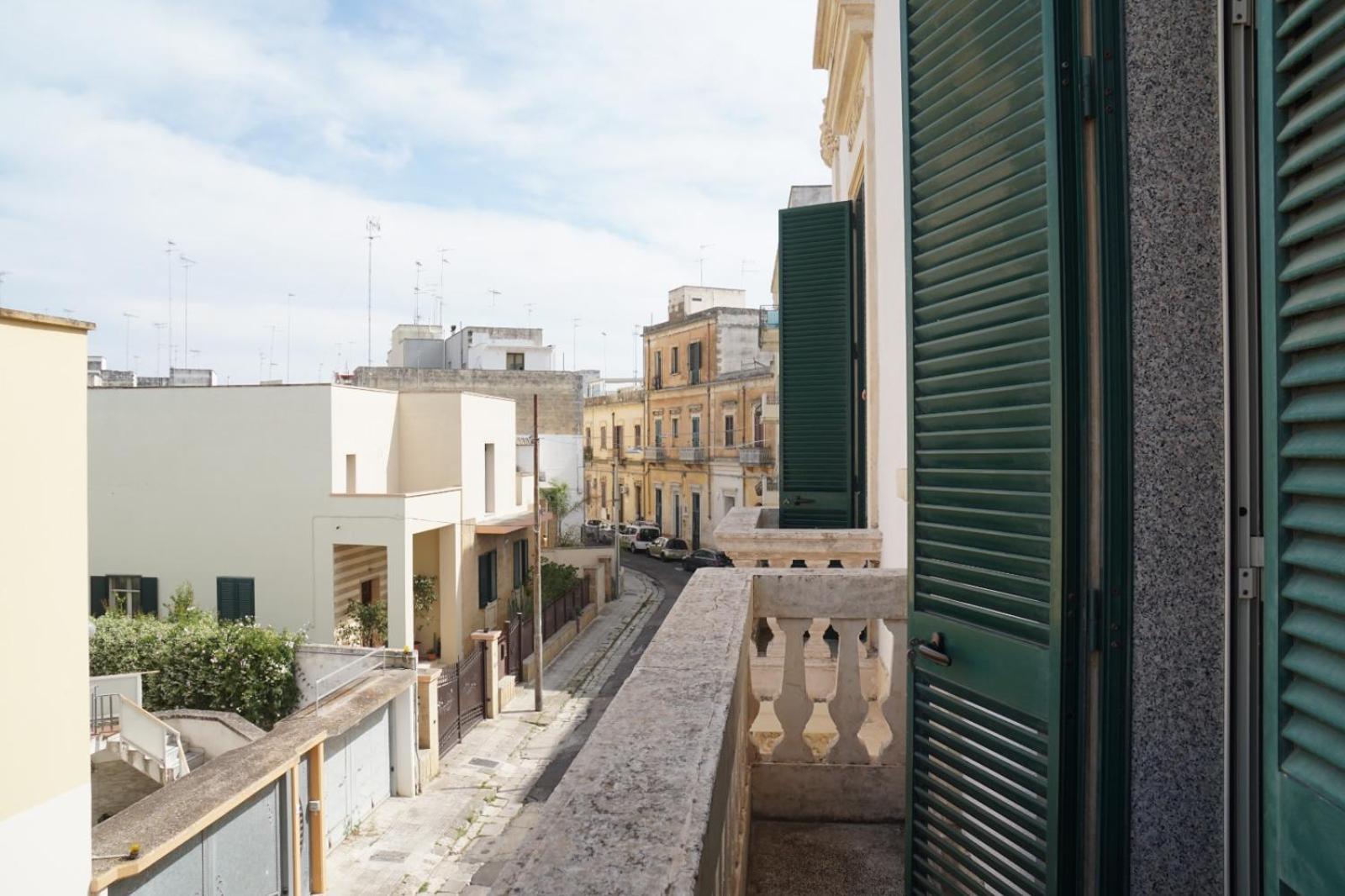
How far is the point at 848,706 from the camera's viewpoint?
11.8 feet

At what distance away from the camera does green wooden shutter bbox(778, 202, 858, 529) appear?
7527mm

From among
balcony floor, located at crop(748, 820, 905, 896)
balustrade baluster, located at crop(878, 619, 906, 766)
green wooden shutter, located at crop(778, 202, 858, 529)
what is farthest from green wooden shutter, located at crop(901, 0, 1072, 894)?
green wooden shutter, located at crop(778, 202, 858, 529)

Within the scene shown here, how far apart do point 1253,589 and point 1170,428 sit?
0.42 metres

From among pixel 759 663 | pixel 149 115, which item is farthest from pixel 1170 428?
pixel 149 115

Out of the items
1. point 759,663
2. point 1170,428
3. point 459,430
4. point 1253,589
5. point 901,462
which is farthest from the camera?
point 459,430

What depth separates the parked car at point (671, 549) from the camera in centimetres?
3544

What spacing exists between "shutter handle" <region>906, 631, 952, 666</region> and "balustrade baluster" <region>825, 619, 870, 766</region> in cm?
99

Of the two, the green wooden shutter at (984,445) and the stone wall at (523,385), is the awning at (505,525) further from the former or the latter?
the green wooden shutter at (984,445)

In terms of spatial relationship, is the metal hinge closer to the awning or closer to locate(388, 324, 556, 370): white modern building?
the awning

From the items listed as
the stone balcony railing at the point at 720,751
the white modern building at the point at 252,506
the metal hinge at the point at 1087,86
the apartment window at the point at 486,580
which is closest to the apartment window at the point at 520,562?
the apartment window at the point at 486,580

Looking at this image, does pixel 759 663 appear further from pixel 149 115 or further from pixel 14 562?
pixel 149 115

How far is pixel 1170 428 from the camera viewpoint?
1.92 m

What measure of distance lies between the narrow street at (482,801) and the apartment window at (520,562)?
12.3 feet

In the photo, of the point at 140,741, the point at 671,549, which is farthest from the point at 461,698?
the point at 671,549
